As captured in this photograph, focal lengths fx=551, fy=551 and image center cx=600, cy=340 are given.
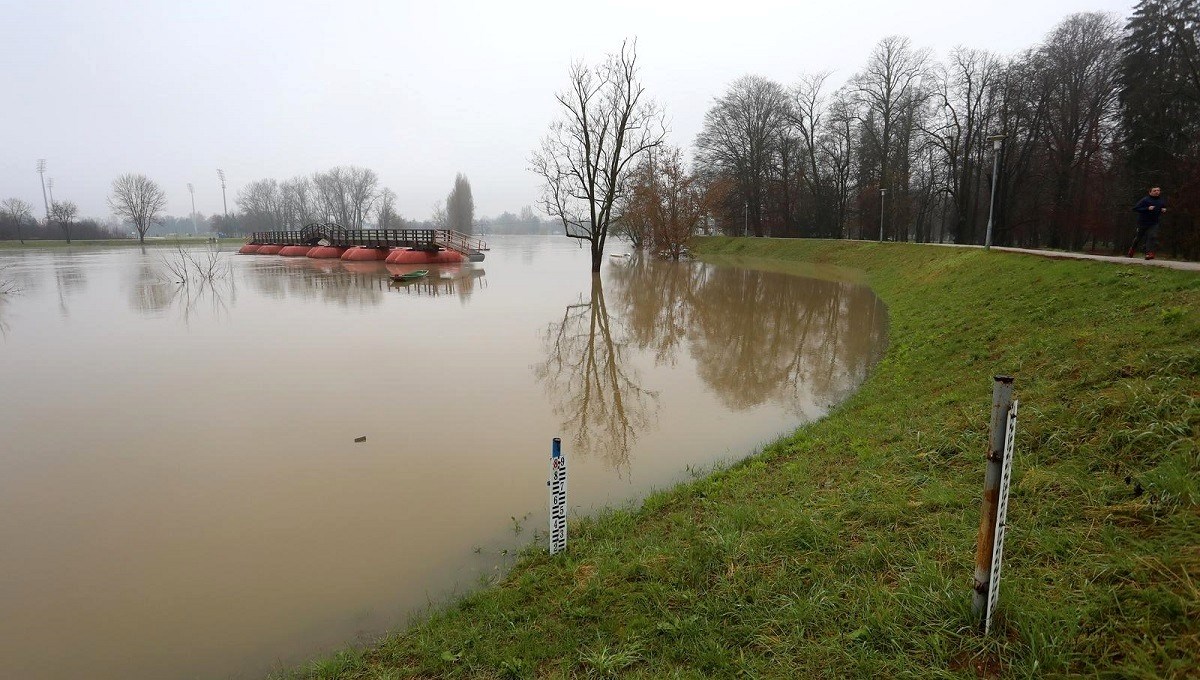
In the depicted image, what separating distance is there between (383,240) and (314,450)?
45.8 meters

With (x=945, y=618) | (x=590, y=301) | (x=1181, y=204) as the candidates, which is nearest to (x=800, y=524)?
(x=945, y=618)

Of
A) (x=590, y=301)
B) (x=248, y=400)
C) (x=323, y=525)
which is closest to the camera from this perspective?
(x=323, y=525)

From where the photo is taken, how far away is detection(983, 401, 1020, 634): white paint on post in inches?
95.9

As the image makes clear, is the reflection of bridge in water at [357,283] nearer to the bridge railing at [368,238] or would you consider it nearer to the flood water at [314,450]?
the bridge railing at [368,238]

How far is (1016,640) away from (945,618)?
31cm

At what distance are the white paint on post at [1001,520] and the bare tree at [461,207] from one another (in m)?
125

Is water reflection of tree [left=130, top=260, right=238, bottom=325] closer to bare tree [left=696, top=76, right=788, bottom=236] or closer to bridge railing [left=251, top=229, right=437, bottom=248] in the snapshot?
bridge railing [left=251, top=229, right=437, bottom=248]

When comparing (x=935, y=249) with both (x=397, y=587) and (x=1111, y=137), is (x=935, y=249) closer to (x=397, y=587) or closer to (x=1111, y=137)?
(x=1111, y=137)

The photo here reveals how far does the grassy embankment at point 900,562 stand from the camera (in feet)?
8.68

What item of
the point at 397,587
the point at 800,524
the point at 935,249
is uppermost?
the point at 935,249

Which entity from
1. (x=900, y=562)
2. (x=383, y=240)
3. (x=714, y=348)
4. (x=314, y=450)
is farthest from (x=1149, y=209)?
(x=383, y=240)

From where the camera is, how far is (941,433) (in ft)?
18.1

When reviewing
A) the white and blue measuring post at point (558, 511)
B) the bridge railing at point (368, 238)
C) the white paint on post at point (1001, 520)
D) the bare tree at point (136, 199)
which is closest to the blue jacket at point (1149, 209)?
the white paint on post at point (1001, 520)

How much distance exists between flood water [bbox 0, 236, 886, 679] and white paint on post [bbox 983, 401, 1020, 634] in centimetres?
344
